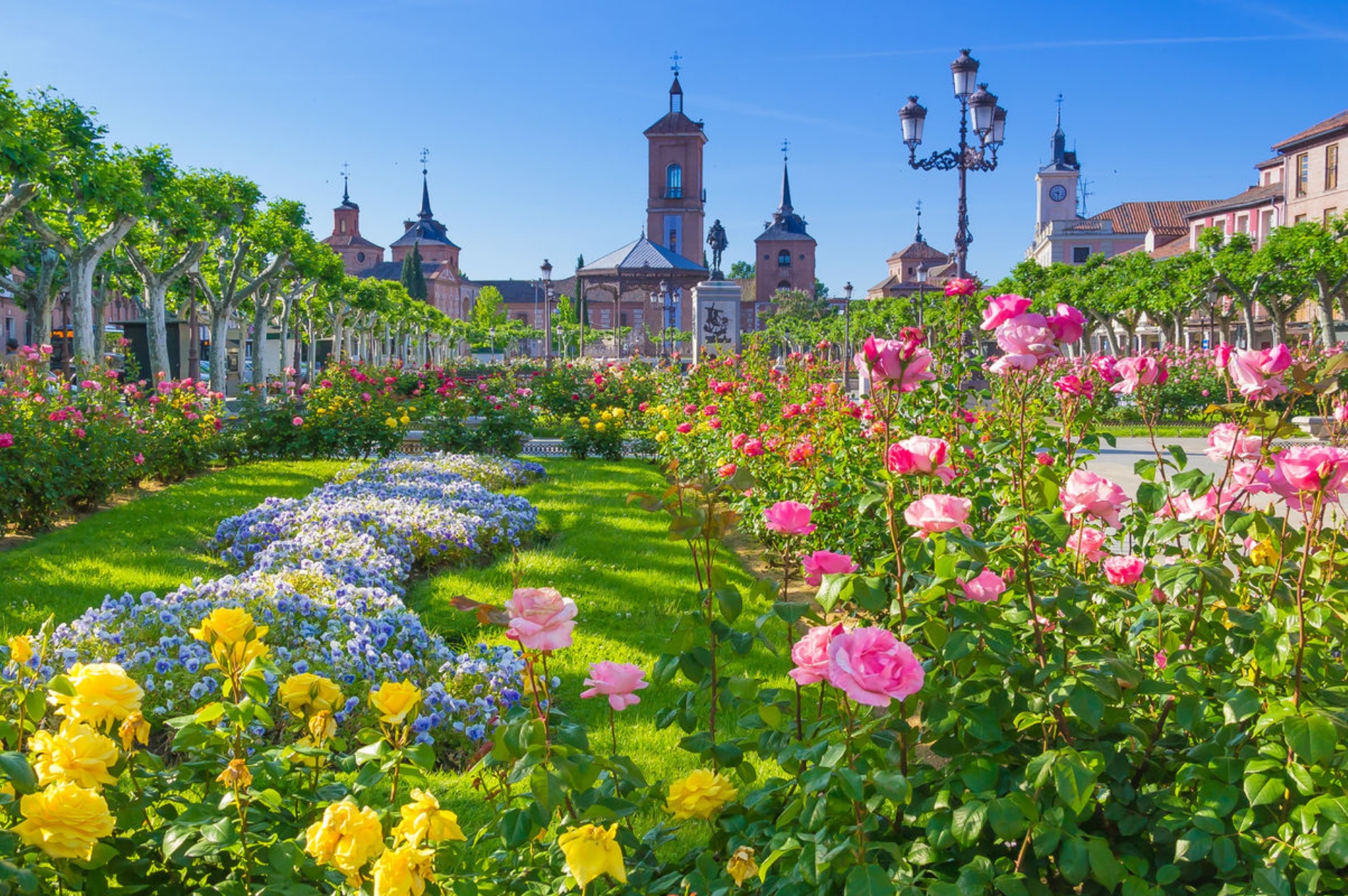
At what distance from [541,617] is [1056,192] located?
87.3 meters

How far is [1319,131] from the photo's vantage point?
4256cm

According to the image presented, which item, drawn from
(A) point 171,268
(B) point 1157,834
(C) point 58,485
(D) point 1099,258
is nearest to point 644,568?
(C) point 58,485

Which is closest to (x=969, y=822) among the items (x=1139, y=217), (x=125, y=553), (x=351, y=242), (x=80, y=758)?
(x=80, y=758)

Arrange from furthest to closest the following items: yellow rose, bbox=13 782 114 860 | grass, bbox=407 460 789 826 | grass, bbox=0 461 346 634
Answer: grass, bbox=0 461 346 634 < grass, bbox=407 460 789 826 < yellow rose, bbox=13 782 114 860

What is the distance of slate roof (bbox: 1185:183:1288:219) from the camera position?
47.0 meters

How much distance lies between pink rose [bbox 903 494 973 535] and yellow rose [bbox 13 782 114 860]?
1369mm

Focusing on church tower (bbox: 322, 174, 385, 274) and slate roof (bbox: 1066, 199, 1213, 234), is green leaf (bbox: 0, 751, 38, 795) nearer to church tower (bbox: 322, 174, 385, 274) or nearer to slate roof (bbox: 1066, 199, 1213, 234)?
slate roof (bbox: 1066, 199, 1213, 234)

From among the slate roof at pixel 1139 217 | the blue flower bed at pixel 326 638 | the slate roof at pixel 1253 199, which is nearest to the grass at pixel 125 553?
the blue flower bed at pixel 326 638

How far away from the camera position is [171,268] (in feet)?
70.5

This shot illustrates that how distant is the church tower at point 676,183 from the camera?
7738 cm

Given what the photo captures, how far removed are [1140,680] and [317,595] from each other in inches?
150

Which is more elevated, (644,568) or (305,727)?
(305,727)

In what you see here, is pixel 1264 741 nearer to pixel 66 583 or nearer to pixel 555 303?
pixel 66 583

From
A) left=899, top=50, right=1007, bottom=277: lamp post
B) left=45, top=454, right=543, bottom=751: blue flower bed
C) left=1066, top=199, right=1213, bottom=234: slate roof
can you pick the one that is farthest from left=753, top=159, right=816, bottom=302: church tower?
left=45, top=454, right=543, bottom=751: blue flower bed
